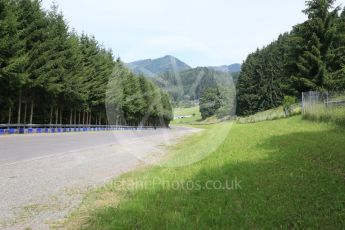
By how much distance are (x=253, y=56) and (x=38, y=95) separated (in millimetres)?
72753

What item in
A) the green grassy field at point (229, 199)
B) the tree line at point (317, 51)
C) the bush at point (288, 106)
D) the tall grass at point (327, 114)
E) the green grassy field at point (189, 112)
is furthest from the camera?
the bush at point (288, 106)

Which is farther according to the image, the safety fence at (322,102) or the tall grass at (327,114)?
the safety fence at (322,102)

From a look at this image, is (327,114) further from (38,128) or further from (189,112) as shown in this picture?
(189,112)

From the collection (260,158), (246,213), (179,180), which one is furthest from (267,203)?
(260,158)

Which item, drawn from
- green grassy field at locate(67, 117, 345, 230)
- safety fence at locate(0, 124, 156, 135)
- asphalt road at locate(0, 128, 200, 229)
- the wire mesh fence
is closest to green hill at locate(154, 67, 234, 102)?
green grassy field at locate(67, 117, 345, 230)

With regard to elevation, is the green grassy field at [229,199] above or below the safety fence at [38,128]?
below

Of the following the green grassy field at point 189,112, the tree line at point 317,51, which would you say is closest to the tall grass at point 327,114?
the green grassy field at point 189,112

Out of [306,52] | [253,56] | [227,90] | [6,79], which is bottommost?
[227,90]

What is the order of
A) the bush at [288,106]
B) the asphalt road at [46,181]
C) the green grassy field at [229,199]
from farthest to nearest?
the bush at [288,106] → the asphalt road at [46,181] → the green grassy field at [229,199]

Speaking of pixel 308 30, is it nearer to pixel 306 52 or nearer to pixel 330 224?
pixel 306 52

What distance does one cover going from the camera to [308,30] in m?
42.8

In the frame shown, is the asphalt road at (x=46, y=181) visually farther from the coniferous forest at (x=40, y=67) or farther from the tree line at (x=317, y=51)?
the tree line at (x=317, y=51)

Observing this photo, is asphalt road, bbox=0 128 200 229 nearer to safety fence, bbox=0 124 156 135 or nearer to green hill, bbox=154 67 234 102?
green hill, bbox=154 67 234 102

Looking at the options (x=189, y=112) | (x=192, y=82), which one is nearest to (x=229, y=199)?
(x=192, y=82)
